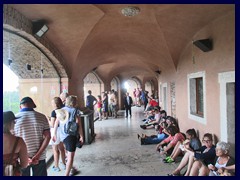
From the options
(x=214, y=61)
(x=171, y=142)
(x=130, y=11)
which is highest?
(x=130, y=11)

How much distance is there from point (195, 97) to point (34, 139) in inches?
151

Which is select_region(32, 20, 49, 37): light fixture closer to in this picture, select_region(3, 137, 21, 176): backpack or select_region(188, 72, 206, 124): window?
select_region(3, 137, 21, 176): backpack

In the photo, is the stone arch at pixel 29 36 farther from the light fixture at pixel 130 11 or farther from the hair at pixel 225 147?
the hair at pixel 225 147

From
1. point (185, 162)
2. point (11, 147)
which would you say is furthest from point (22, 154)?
point (185, 162)

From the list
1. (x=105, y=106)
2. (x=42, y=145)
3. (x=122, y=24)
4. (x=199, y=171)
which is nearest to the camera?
(x=199, y=171)

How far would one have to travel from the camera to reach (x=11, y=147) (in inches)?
69.9

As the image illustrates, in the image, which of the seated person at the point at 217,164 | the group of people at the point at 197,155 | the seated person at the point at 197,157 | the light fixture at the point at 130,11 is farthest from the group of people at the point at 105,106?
the seated person at the point at 217,164

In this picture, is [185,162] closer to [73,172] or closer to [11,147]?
[73,172]

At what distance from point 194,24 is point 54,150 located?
301 cm

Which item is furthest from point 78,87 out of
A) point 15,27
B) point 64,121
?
point 64,121

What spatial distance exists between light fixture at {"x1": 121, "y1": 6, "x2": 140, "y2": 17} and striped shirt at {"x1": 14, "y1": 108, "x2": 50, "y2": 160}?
214cm

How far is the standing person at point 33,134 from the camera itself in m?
2.18

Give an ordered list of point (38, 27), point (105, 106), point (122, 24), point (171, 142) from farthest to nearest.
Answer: point (105, 106) < point (122, 24) < point (171, 142) < point (38, 27)

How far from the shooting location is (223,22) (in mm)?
3191
